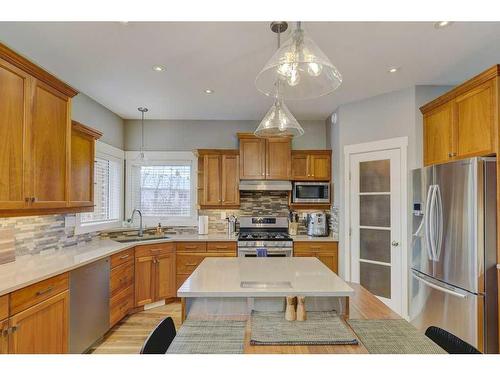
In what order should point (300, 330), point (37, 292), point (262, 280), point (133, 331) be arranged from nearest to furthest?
point (300, 330) → point (262, 280) → point (37, 292) → point (133, 331)

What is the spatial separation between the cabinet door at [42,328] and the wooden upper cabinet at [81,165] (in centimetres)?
90

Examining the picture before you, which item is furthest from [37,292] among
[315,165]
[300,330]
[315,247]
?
[315,165]

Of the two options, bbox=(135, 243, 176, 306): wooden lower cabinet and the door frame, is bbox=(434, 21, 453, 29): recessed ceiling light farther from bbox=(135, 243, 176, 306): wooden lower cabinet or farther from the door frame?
bbox=(135, 243, 176, 306): wooden lower cabinet

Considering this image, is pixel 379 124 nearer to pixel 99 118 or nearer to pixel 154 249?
pixel 154 249

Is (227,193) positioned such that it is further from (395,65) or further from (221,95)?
(395,65)

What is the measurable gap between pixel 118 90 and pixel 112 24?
1.39m

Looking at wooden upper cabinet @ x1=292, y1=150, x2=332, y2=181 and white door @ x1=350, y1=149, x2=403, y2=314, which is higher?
wooden upper cabinet @ x1=292, y1=150, x2=332, y2=181

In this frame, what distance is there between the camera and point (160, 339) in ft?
4.11

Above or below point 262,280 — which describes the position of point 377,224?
above

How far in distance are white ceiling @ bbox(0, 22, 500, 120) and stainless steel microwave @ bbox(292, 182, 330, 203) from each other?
128 centimetres

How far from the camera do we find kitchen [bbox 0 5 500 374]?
1.60m

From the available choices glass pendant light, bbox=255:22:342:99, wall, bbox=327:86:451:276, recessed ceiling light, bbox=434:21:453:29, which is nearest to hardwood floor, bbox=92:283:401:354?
glass pendant light, bbox=255:22:342:99

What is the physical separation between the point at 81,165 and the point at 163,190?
1.74 metres
